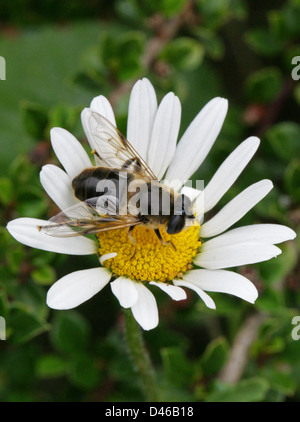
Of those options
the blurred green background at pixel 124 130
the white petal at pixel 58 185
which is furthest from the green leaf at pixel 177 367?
the white petal at pixel 58 185

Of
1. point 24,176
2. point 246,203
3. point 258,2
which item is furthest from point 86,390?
point 258,2

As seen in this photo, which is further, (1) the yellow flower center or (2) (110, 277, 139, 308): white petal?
(1) the yellow flower center

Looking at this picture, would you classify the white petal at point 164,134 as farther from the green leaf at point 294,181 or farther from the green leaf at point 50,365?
the green leaf at point 50,365

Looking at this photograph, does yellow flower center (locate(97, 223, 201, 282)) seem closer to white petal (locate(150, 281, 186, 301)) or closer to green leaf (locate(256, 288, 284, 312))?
white petal (locate(150, 281, 186, 301))

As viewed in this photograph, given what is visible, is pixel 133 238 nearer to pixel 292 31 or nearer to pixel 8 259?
pixel 8 259
